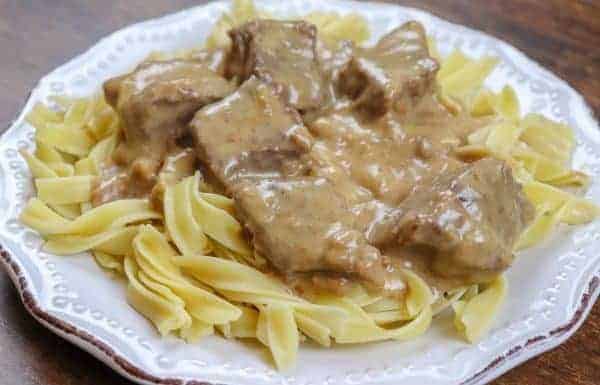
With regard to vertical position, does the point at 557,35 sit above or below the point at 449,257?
below

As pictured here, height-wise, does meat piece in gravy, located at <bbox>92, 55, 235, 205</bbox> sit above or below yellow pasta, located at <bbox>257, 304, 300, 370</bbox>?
above

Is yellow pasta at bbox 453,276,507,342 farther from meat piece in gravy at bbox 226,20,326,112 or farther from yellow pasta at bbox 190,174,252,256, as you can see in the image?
meat piece in gravy at bbox 226,20,326,112

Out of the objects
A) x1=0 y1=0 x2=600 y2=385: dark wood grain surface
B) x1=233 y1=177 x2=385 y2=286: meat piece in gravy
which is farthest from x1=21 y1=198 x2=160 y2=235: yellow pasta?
x1=0 y1=0 x2=600 y2=385: dark wood grain surface

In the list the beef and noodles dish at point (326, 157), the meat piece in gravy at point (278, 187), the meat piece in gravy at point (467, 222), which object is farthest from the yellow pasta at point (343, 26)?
the meat piece in gravy at point (467, 222)

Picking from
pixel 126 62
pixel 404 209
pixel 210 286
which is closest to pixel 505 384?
pixel 404 209

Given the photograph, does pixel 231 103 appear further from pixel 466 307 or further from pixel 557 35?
pixel 557 35

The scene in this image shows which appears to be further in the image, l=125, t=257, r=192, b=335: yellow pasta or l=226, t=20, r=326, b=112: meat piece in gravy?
l=226, t=20, r=326, b=112: meat piece in gravy

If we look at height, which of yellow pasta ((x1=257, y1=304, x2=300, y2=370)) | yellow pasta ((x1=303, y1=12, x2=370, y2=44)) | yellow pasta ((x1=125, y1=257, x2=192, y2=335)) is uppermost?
yellow pasta ((x1=303, y1=12, x2=370, y2=44))

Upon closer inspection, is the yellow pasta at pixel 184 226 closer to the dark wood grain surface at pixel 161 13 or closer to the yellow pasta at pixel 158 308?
the yellow pasta at pixel 158 308

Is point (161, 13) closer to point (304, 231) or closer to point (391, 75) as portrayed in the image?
point (391, 75)
